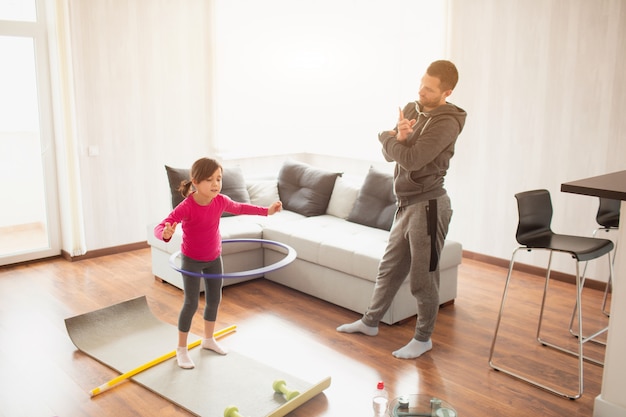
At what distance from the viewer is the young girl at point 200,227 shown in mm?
3264

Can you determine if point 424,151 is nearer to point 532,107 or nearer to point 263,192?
point 532,107

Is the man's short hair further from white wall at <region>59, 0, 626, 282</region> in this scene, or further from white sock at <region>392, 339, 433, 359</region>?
white wall at <region>59, 0, 626, 282</region>

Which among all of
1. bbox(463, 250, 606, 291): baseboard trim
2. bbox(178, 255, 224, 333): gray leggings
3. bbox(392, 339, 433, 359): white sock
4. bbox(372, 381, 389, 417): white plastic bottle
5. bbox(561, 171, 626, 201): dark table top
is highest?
bbox(561, 171, 626, 201): dark table top

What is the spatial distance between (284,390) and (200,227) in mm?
972

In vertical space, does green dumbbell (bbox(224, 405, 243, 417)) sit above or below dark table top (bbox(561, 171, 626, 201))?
below

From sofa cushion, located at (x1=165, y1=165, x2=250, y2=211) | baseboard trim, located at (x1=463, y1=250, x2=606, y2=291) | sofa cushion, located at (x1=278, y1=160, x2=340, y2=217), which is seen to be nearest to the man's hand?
sofa cushion, located at (x1=278, y1=160, x2=340, y2=217)

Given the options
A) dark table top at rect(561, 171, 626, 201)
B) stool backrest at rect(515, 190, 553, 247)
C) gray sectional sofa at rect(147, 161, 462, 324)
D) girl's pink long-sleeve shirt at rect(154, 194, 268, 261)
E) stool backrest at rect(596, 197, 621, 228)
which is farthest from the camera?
gray sectional sofa at rect(147, 161, 462, 324)

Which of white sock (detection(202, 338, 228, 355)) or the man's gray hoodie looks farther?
white sock (detection(202, 338, 228, 355))

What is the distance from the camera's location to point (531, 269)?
5402 mm

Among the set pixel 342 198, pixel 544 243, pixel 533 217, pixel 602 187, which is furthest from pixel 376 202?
pixel 602 187

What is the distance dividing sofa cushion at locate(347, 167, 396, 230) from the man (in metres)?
1.19

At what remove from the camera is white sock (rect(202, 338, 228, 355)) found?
370cm

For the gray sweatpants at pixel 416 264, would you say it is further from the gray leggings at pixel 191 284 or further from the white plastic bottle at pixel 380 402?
the gray leggings at pixel 191 284

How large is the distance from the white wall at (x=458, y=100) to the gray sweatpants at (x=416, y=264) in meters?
1.96
